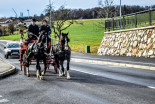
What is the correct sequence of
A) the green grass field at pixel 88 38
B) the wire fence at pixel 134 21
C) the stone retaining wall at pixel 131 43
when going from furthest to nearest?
the green grass field at pixel 88 38, the wire fence at pixel 134 21, the stone retaining wall at pixel 131 43

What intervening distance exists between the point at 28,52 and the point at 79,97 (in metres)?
6.10

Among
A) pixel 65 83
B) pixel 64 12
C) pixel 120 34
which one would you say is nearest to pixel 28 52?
Result: pixel 65 83

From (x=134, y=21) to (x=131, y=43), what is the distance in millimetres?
2199

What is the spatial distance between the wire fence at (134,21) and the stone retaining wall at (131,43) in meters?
0.72

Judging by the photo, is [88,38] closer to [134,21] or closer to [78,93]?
[134,21]

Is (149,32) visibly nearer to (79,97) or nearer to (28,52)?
(28,52)

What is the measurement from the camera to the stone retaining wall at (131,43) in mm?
Answer: 23153

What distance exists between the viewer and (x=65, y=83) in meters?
10.5

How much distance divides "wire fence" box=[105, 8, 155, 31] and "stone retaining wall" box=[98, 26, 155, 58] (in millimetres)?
717

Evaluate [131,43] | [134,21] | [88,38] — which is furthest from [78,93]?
[88,38]

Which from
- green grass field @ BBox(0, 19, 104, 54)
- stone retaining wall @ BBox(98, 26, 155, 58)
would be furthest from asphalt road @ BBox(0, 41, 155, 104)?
green grass field @ BBox(0, 19, 104, 54)

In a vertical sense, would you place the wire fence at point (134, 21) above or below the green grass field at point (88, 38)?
above

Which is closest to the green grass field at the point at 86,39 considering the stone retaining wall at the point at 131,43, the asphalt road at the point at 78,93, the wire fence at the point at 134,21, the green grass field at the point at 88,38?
the green grass field at the point at 88,38

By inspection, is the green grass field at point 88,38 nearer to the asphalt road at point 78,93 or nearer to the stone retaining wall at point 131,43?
the stone retaining wall at point 131,43
